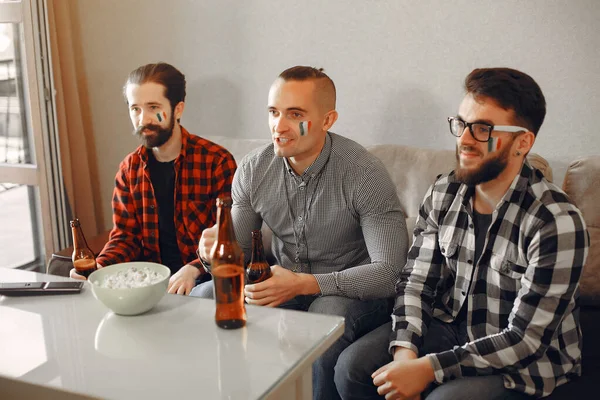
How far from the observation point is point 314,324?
151 cm

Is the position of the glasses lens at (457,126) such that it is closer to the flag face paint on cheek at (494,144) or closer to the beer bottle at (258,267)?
the flag face paint on cheek at (494,144)

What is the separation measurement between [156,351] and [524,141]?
108cm

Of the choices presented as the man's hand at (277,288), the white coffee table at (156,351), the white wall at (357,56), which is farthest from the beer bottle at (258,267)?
the white wall at (357,56)

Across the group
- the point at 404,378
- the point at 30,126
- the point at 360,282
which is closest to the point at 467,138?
the point at 360,282

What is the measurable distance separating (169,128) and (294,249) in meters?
0.65

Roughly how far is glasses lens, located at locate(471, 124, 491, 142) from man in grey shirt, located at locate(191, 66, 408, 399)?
441 mm

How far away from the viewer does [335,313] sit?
1.98m

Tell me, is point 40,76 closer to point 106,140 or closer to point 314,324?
point 106,140

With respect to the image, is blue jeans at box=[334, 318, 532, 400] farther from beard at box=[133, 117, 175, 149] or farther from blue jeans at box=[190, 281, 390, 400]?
beard at box=[133, 117, 175, 149]

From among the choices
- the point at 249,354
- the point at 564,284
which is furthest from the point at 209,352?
the point at 564,284

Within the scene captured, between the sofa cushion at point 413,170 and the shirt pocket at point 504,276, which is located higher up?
the sofa cushion at point 413,170

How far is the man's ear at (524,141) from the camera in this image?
68.8 inches

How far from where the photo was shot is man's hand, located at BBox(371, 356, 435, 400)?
5.56ft

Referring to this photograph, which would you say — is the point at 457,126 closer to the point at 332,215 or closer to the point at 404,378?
the point at 332,215
